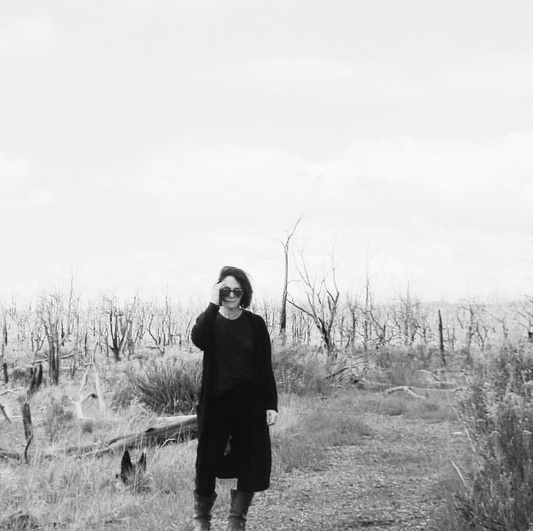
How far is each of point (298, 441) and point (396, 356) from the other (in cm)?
1731

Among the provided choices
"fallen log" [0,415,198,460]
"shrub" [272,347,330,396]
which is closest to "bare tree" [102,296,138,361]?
"shrub" [272,347,330,396]

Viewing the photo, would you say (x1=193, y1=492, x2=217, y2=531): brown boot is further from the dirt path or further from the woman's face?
the woman's face

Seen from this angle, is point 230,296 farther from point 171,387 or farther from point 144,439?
point 171,387

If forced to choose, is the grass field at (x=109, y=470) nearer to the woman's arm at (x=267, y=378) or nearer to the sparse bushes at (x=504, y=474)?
the woman's arm at (x=267, y=378)

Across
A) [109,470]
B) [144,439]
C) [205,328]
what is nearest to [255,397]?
[205,328]

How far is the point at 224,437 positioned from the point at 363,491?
2.50 metres

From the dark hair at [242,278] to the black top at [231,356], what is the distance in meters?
0.21

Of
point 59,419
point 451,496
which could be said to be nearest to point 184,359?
point 59,419

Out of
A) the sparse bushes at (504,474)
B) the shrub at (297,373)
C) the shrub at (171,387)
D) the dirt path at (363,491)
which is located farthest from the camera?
the shrub at (297,373)

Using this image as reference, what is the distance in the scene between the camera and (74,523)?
20.3 ft

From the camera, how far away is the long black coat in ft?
16.6

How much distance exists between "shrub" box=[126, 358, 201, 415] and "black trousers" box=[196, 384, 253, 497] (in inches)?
299

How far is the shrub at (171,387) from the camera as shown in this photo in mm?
12805

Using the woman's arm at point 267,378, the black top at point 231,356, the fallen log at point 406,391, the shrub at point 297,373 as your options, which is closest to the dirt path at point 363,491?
the woman's arm at point 267,378
